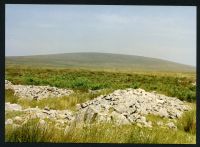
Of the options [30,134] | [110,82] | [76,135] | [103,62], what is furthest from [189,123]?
[103,62]

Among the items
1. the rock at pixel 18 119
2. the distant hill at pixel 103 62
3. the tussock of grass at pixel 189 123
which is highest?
the distant hill at pixel 103 62

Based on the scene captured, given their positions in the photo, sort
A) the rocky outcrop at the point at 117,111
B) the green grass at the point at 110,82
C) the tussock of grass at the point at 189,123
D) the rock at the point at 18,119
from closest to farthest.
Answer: the rock at the point at 18,119 < the tussock of grass at the point at 189,123 < the rocky outcrop at the point at 117,111 < the green grass at the point at 110,82

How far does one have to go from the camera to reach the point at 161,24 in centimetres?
5266

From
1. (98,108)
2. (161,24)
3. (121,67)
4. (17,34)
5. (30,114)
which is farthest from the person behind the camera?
(121,67)

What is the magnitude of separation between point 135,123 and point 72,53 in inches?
2415

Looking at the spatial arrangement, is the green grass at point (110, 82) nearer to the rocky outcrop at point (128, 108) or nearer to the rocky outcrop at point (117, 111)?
the rocky outcrop at point (128, 108)

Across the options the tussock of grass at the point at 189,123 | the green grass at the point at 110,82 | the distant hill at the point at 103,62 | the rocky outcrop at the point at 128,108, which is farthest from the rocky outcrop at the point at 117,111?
A: the distant hill at the point at 103,62

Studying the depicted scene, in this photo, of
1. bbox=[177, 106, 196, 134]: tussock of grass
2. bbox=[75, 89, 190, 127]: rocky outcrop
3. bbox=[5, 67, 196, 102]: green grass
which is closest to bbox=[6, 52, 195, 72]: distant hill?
bbox=[5, 67, 196, 102]: green grass

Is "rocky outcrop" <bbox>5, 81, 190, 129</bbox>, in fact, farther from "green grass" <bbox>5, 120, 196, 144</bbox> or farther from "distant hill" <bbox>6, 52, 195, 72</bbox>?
"distant hill" <bbox>6, 52, 195, 72</bbox>

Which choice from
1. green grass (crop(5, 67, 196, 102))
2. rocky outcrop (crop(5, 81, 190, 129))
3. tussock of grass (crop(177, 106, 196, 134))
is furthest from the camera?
green grass (crop(5, 67, 196, 102))
